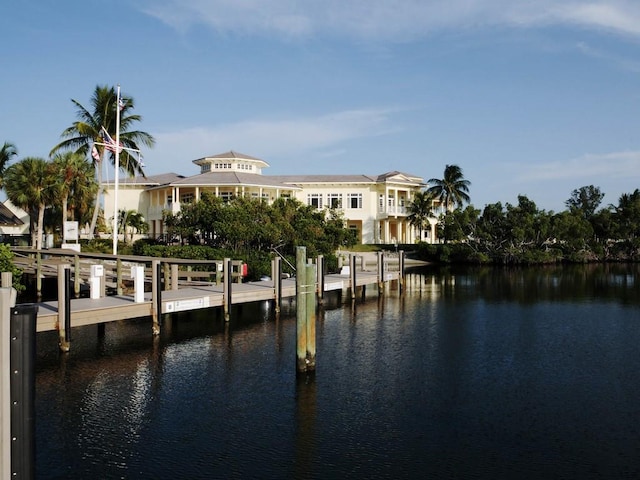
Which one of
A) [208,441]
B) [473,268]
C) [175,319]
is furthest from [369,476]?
[473,268]

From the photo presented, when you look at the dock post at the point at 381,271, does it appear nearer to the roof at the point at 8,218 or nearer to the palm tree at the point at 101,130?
the palm tree at the point at 101,130

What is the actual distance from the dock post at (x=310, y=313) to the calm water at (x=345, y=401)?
1.65ft

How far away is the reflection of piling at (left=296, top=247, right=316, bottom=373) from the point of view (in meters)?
14.8

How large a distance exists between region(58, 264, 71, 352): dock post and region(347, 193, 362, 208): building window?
167ft

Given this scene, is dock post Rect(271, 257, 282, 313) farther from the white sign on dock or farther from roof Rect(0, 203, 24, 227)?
roof Rect(0, 203, 24, 227)

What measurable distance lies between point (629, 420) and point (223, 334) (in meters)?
12.8

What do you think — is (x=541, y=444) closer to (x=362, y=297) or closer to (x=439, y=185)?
(x=362, y=297)

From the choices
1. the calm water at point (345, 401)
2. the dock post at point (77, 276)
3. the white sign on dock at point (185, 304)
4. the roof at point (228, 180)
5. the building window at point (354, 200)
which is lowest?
the calm water at point (345, 401)

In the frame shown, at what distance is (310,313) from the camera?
48.9 feet

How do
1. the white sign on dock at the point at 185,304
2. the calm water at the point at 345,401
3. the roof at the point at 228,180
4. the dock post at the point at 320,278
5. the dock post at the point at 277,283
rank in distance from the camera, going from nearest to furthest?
the calm water at the point at 345,401 → the white sign on dock at the point at 185,304 → the dock post at the point at 277,283 → the dock post at the point at 320,278 → the roof at the point at 228,180

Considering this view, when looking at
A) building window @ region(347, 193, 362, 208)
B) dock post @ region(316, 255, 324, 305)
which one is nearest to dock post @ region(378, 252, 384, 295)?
dock post @ region(316, 255, 324, 305)

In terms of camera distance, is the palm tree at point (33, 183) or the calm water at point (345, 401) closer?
the calm water at point (345, 401)

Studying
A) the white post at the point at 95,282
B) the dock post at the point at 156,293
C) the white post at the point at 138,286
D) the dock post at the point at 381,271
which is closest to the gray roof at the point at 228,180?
the dock post at the point at 381,271

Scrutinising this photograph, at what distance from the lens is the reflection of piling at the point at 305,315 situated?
14.8 metres
